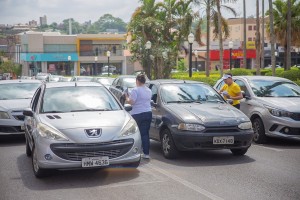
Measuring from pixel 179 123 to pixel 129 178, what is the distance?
1.84m

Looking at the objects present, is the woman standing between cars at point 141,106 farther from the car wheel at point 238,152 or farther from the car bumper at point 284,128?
the car bumper at point 284,128

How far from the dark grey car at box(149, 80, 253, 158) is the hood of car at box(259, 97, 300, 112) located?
167cm

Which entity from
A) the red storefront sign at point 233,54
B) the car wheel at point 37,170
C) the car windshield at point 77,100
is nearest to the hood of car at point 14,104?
the car windshield at point 77,100

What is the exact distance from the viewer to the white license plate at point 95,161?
7.74 m

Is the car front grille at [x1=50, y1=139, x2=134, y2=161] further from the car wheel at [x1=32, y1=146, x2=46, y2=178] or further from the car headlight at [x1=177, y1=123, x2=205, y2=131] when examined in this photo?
the car headlight at [x1=177, y1=123, x2=205, y2=131]

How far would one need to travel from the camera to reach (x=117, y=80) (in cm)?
2127

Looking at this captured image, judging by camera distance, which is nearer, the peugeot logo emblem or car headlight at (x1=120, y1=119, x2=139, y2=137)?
the peugeot logo emblem

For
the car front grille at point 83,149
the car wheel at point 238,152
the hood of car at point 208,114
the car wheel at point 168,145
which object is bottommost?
the car wheel at point 238,152

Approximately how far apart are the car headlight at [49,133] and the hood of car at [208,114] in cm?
261

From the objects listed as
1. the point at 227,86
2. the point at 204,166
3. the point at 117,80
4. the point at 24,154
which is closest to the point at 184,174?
the point at 204,166

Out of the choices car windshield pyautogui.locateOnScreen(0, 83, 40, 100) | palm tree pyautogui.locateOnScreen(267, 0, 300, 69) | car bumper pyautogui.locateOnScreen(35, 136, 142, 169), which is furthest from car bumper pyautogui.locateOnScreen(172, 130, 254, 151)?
palm tree pyautogui.locateOnScreen(267, 0, 300, 69)

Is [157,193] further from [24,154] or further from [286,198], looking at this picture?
[24,154]

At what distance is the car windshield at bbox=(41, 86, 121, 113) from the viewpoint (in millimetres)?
8984

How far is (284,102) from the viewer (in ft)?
39.1
